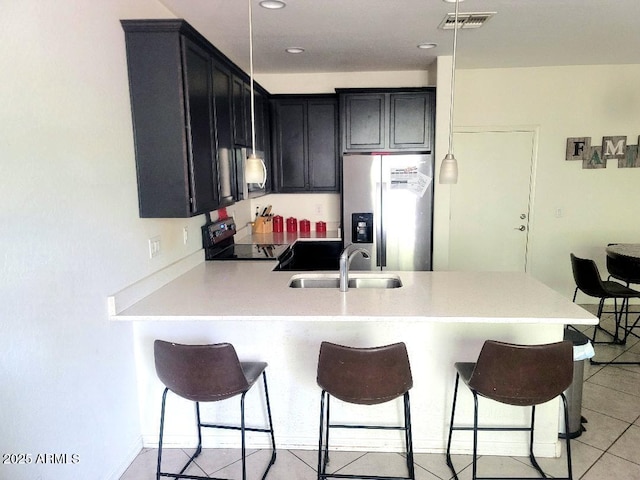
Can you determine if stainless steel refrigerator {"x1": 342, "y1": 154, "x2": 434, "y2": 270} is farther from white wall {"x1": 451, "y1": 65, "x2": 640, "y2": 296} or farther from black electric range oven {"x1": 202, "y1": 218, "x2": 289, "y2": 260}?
white wall {"x1": 451, "y1": 65, "x2": 640, "y2": 296}

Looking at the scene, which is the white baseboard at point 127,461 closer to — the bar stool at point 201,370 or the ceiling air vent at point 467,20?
the bar stool at point 201,370

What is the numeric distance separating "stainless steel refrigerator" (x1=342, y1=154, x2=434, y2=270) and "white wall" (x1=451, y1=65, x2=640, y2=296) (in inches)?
39.4

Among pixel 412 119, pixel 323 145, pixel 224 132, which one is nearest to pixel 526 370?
pixel 224 132

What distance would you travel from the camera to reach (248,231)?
182 inches

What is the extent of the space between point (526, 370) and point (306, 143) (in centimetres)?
329

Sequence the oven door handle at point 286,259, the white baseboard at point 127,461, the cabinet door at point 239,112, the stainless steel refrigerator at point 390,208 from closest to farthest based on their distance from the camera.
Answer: the white baseboard at point 127,461 < the cabinet door at point 239,112 < the oven door handle at point 286,259 < the stainless steel refrigerator at point 390,208

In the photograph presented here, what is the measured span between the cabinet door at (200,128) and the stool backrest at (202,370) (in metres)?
0.83

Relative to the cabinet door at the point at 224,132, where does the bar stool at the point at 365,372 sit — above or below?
below

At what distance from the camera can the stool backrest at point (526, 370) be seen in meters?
1.77

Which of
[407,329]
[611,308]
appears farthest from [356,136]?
[611,308]

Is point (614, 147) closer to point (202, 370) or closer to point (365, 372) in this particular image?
point (365, 372)

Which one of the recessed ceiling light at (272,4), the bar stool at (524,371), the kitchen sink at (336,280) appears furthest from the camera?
the kitchen sink at (336,280)

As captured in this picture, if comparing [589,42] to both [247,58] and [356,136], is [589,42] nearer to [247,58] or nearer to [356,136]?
[356,136]

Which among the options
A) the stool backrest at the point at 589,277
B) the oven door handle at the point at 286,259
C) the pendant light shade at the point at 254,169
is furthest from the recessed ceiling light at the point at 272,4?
the stool backrest at the point at 589,277
